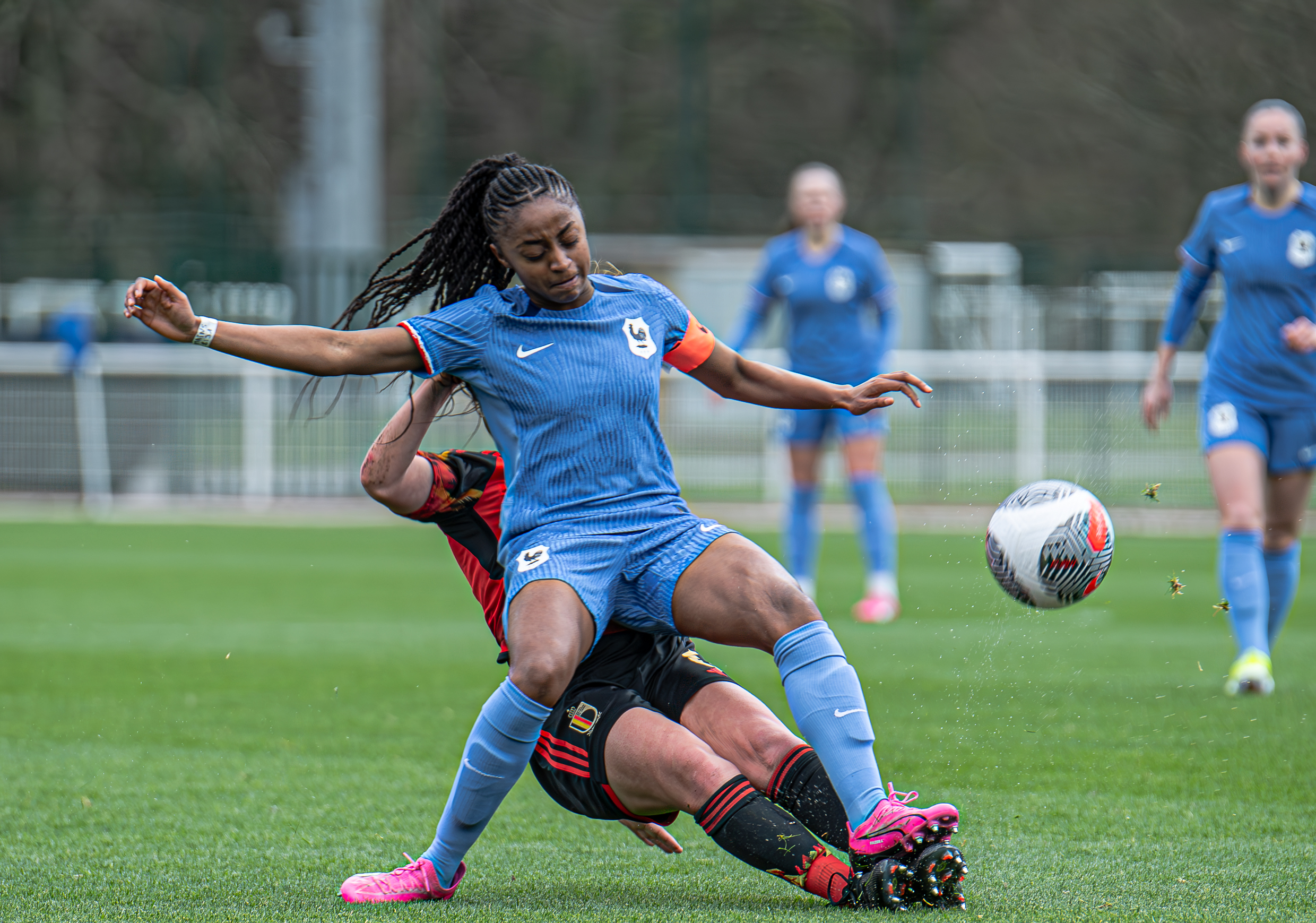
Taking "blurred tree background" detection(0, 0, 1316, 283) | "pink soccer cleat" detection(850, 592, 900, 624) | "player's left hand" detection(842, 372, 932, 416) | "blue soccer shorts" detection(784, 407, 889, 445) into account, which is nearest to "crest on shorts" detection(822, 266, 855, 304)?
"blue soccer shorts" detection(784, 407, 889, 445)

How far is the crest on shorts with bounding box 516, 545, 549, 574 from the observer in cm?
363

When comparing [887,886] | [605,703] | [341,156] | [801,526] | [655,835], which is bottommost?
[801,526]

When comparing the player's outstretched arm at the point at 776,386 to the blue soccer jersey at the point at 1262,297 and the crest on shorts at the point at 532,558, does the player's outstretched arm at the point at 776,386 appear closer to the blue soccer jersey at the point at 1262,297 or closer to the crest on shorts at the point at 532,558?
the crest on shorts at the point at 532,558

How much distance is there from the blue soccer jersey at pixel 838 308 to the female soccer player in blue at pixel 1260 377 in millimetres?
2923

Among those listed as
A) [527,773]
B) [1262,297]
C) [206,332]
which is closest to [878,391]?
[206,332]

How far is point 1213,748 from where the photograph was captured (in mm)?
5289

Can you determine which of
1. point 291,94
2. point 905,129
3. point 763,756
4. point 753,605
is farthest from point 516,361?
point 291,94

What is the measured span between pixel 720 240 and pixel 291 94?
1109cm

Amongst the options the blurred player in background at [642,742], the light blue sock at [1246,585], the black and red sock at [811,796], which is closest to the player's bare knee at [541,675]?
the blurred player in background at [642,742]

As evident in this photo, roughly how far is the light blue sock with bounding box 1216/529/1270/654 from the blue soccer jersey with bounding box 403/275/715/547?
129 inches

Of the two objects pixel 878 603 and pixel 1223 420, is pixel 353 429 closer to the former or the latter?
pixel 878 603

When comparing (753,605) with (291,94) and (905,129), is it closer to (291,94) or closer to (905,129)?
(905,129)

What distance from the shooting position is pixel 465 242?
13.3 ft

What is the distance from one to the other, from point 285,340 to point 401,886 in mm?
1198
